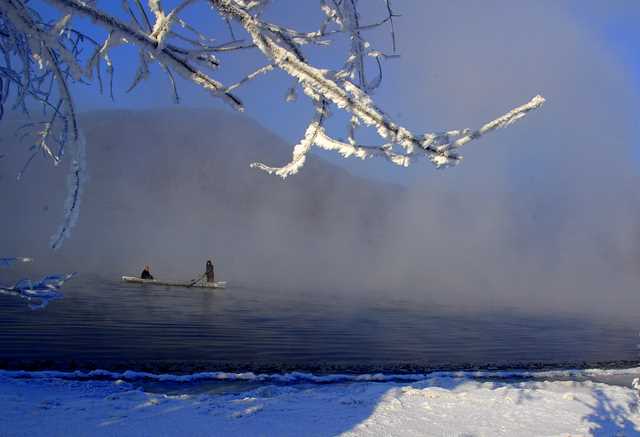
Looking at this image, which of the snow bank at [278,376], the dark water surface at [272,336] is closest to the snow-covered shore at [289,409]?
the snow bank at [278,376]

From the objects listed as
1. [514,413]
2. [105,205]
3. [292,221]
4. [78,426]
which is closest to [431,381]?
[514,413]

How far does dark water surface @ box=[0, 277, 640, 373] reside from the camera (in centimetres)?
1142

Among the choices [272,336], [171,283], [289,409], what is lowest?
[289,409]

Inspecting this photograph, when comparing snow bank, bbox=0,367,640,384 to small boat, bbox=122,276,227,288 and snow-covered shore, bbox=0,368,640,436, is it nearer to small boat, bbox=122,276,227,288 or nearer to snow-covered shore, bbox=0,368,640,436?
snow-covered shore, bbox=0,368,640,436


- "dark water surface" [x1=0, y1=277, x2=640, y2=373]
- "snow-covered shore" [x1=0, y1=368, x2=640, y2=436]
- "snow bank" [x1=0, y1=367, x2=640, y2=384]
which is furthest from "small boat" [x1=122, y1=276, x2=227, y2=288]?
"snow-covered shore" [x1=0, y1=368, x2=640, y2=436]

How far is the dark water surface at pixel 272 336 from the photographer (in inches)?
450

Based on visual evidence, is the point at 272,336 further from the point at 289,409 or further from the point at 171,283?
the point at 171,283

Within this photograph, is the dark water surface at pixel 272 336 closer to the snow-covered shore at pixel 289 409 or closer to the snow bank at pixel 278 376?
the snow bank at pixel 278 376

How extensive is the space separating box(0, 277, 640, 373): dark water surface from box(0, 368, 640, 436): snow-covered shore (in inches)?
80.5

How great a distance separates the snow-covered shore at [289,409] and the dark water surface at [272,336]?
2.04m

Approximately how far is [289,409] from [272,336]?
26.0 feet

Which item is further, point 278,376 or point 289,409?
point 278,376

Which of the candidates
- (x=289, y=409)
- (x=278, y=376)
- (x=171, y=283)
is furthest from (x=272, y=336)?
(x=171, y=283)

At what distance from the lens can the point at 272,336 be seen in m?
15.1
